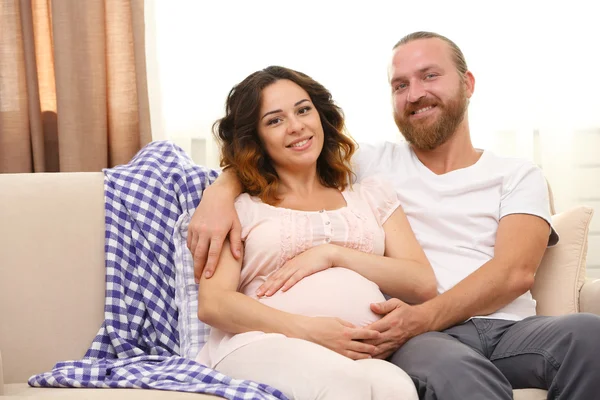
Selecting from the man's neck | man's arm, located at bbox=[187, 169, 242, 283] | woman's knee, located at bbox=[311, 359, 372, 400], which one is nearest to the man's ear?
the man's neck

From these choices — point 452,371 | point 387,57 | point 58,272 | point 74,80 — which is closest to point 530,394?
point 452,371

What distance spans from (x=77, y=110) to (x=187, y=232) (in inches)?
39.8

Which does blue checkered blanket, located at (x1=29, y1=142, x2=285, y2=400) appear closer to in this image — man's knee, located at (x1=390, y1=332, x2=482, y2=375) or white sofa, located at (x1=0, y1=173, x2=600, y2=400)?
white sofa, located at (x1=0, y1=173, x2=600, y2=400)

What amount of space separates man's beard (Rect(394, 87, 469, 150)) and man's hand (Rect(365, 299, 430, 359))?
22.8 inches

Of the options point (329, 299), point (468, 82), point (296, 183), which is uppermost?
point (468, 82)

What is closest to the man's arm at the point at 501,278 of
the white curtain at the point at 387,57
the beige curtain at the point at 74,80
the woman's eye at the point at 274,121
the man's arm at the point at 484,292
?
the man's arm at the point at 484,292

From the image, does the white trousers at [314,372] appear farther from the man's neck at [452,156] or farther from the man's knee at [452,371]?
the man's neck at [452,156]

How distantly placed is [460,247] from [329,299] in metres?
0.46

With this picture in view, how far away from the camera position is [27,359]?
1.95 meters

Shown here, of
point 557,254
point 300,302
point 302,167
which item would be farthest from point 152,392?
point 557,254

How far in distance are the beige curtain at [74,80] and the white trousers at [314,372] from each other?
1.34 metres

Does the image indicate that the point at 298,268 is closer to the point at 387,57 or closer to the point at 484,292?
the point at 484,292

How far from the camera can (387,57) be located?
9.65 ft

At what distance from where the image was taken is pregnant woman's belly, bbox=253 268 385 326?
1.79 m
